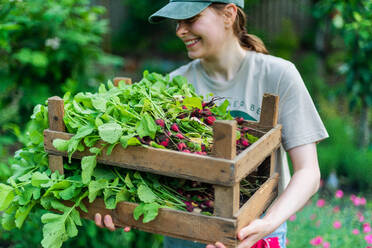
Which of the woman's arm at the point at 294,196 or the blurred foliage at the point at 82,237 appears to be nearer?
the woman's arm at the point at 294,196

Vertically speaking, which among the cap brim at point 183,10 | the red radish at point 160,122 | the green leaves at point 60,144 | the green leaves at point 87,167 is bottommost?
the green leaves at point 87,167

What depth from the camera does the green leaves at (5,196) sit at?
1591mm

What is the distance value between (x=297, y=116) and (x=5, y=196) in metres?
1.22

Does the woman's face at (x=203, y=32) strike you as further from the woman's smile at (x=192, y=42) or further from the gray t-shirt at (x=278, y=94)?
the gray t-shirt at (x=278, y=94)

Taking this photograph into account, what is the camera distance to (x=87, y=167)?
1.48 metres

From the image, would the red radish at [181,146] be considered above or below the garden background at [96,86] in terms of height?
above

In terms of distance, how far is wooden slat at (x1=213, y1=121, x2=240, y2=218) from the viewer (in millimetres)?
1306

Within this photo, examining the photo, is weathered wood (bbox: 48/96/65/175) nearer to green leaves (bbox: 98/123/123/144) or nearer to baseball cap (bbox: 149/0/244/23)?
green leaves (bbox: 98/123/123/144)

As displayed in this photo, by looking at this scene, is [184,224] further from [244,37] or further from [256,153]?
[244,37]

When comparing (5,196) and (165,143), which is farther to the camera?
(5,196)

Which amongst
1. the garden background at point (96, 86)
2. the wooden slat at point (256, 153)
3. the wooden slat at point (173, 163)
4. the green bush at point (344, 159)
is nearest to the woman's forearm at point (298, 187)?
the wooden slat at point (256, 153)

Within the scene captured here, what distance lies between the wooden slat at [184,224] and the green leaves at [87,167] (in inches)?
6.1

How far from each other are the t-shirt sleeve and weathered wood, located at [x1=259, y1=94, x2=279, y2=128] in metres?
0.12

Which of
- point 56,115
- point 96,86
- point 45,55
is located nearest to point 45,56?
point 45,55
